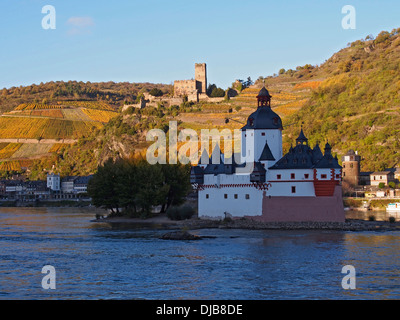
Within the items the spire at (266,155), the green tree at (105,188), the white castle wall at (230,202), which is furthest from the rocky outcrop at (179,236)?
the green tree at (105,188)

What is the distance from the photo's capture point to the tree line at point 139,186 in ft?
277

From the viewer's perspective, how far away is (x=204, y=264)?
45.5m

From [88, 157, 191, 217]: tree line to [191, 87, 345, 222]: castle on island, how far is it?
806 centimetres

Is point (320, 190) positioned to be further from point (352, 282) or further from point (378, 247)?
point (352, 282)

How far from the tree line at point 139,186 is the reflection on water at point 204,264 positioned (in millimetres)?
16759

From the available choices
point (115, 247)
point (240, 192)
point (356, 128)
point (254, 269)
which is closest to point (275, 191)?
point (240, 192)

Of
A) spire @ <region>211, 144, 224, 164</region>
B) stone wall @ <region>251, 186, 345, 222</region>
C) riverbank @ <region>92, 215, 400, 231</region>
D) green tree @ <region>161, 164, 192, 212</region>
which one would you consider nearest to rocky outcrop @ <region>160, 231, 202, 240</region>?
riverbank @ <region>92, 215, 400, 231</region>

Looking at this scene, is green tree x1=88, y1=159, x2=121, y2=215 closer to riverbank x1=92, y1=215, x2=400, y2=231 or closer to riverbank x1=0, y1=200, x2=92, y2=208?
riverbank x1=92, y1=215, x2=400, y2=231

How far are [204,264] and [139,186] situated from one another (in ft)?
136

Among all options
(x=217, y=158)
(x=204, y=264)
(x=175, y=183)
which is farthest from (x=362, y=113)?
(x=204, y=264)

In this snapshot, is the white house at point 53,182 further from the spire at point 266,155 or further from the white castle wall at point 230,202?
the spire at point 266,155
